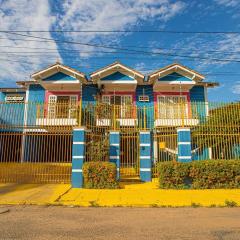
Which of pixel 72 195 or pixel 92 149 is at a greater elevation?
pixel 92 149

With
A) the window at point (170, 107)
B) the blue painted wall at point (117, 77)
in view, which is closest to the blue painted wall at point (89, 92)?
the blue painted wall at point (117, 77)

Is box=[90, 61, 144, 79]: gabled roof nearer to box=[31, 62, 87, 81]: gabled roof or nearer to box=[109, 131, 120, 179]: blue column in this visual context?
box=[31, 62, 87, 81]: gabled roof

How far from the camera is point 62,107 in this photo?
59.9 feet

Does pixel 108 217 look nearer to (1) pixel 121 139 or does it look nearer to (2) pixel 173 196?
(2) pixel 173 196

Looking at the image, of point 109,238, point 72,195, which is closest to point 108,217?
point 109,238

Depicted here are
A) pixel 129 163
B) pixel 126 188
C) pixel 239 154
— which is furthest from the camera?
pixel 129 163

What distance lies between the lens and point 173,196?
32.1 ft

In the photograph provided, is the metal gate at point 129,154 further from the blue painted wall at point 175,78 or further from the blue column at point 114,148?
the blue painted wall at point 175,78

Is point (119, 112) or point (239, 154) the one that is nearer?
point (239, 154)

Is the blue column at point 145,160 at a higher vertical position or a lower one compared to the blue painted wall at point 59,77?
lower

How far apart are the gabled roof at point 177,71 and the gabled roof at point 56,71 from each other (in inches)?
224

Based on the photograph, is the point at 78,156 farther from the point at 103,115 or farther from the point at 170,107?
the point at 170,107

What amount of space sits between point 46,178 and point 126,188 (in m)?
4.17

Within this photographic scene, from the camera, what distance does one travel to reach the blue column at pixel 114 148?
42.1 ft
